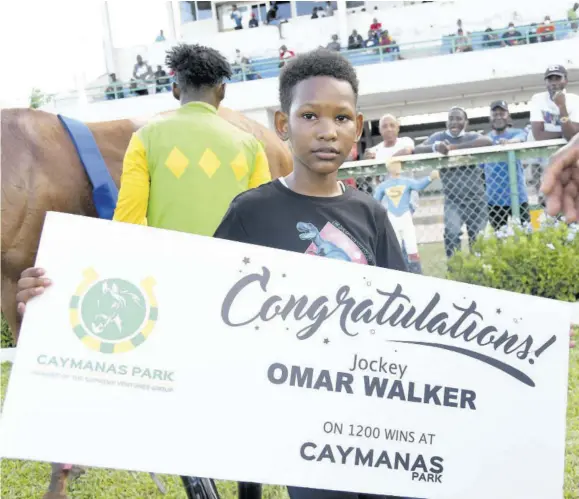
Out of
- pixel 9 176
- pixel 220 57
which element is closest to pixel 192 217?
pixel 220 57

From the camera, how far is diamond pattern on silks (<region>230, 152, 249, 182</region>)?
3.01 metres

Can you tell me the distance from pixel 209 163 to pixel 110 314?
1351mm

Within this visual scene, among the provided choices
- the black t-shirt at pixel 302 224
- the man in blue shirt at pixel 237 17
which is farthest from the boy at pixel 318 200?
the man in blue shirt at pixel 237 17

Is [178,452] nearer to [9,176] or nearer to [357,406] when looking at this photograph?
[357,406]

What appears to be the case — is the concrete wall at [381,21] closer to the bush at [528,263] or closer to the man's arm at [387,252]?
the bush at [528,263]

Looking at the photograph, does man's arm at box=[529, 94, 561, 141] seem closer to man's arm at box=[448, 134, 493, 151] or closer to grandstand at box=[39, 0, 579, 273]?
man's arm at box=[448, 134, 493, 151]

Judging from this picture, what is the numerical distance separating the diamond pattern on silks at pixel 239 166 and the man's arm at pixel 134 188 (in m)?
0.34

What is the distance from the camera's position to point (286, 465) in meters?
1.80

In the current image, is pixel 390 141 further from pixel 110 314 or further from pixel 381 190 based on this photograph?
pixel 110 314

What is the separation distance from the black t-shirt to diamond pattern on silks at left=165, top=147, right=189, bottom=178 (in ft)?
2.63

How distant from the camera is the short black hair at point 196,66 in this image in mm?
3266

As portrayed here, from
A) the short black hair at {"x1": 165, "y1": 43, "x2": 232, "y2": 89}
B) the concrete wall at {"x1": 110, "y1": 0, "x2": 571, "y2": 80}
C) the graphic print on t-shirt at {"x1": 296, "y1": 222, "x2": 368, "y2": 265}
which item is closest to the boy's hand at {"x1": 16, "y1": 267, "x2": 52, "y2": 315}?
the graphic print on t-shirt at {"x1": 296, "y1": 222, "x2": 368, "y2": 265}

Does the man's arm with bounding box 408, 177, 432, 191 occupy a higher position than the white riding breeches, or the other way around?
the man's arm with bounding box 408, 177, 432, 191

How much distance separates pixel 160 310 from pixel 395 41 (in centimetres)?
2970
